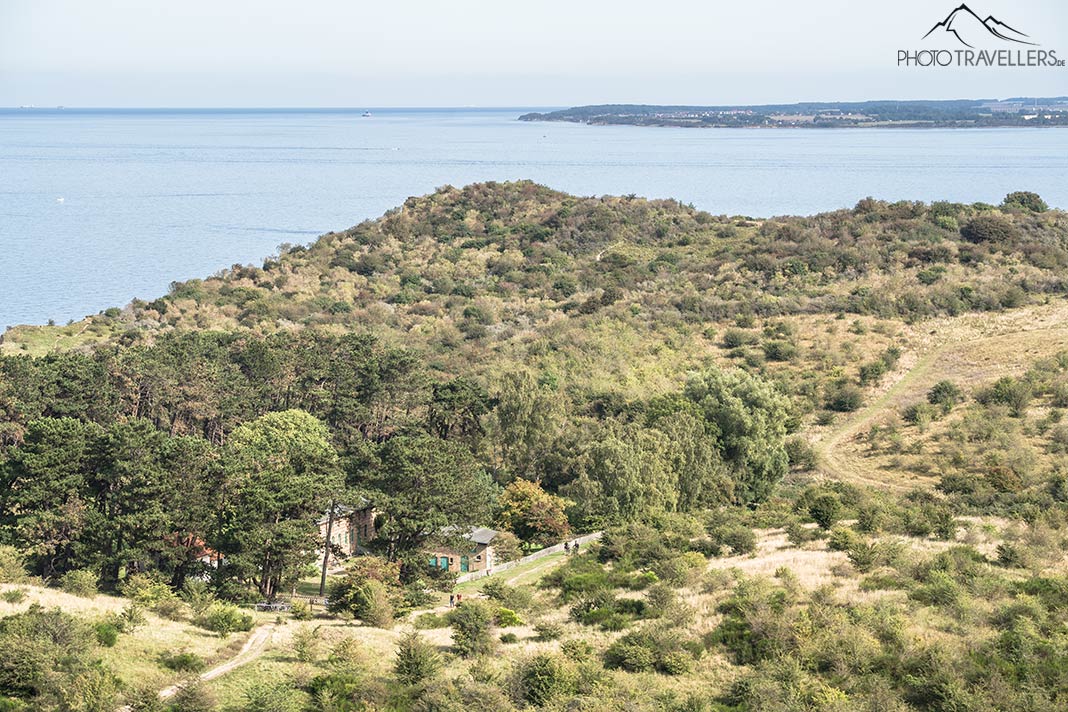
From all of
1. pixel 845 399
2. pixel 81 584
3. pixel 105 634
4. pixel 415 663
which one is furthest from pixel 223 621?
pixel 845 399

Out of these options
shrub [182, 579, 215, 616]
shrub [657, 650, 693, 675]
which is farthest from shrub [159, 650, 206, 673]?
shrub [657, 650, 693, 675]

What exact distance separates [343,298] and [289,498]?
215 feet

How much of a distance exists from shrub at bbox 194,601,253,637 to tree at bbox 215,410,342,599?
4.49 metres

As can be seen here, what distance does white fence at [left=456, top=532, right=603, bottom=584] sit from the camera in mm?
42125

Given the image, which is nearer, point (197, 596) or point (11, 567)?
point (197, 596)

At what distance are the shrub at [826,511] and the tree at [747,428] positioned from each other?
8.32m

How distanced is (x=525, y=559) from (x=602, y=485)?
5998 mm

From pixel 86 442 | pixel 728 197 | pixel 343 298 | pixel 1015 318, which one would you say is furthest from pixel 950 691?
pixel 728 197

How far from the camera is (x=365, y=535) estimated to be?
4762 cm

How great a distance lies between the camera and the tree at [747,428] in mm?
51656

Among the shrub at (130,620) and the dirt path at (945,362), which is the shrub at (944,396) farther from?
the shrub at (130,620)

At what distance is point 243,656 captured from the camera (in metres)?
30.0

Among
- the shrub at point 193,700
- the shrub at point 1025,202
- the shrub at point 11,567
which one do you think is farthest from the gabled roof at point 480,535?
the shrub at point 1025,202

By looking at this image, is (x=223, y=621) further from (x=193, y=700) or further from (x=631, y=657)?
(x=631, y=657)
